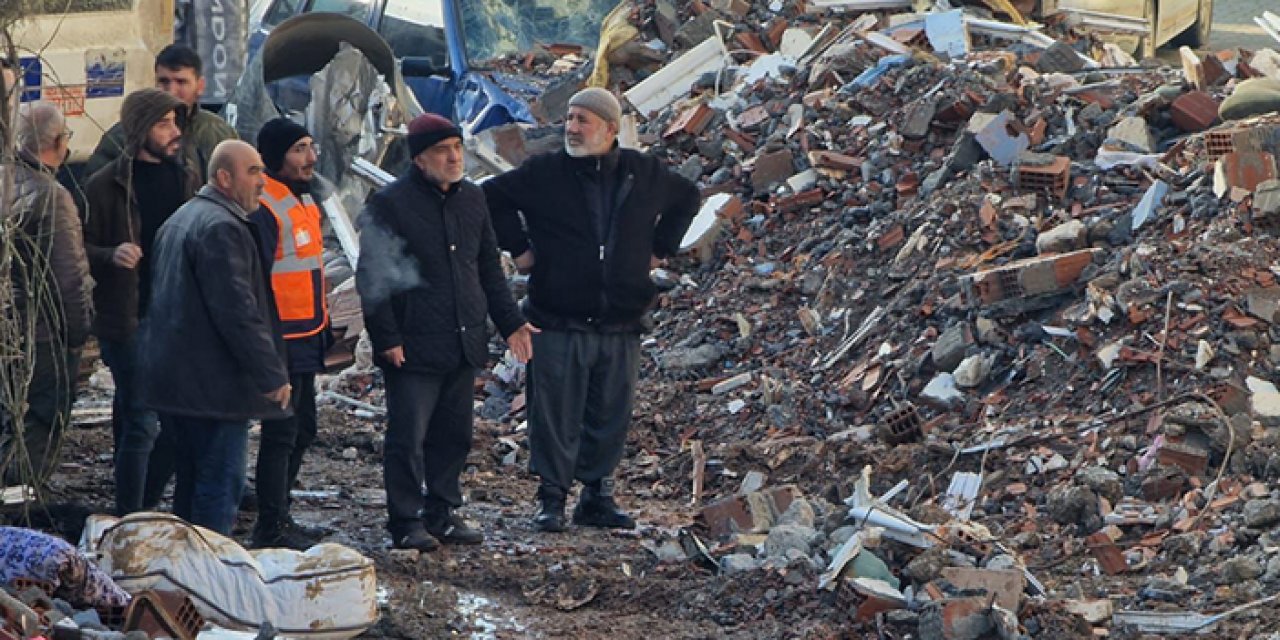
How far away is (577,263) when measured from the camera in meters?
9.55

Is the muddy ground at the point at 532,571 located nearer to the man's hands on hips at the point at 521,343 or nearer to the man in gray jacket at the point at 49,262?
the man in gray jacket at the point at 49,262

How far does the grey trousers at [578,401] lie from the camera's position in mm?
9602

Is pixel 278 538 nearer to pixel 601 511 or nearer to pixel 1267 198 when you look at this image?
pixel 601 511

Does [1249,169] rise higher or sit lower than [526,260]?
higher

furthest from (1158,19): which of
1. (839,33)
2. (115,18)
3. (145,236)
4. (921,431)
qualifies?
(145,236)

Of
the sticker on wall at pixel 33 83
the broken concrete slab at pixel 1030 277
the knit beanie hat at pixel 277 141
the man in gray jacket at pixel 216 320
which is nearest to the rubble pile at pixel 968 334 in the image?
the broken concrete slab at pixel 1030 277

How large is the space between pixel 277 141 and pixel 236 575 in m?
2.06

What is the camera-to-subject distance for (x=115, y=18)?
10570 mm

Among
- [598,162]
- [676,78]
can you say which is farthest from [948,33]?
[598,162]

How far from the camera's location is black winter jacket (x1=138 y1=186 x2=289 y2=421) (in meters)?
7.84

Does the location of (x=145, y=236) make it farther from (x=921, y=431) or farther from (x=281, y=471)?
(x=921, y=431)

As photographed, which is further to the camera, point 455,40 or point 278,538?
point 455,40

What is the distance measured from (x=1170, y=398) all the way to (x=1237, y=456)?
23.6 inches

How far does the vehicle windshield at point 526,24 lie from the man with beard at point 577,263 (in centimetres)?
610
